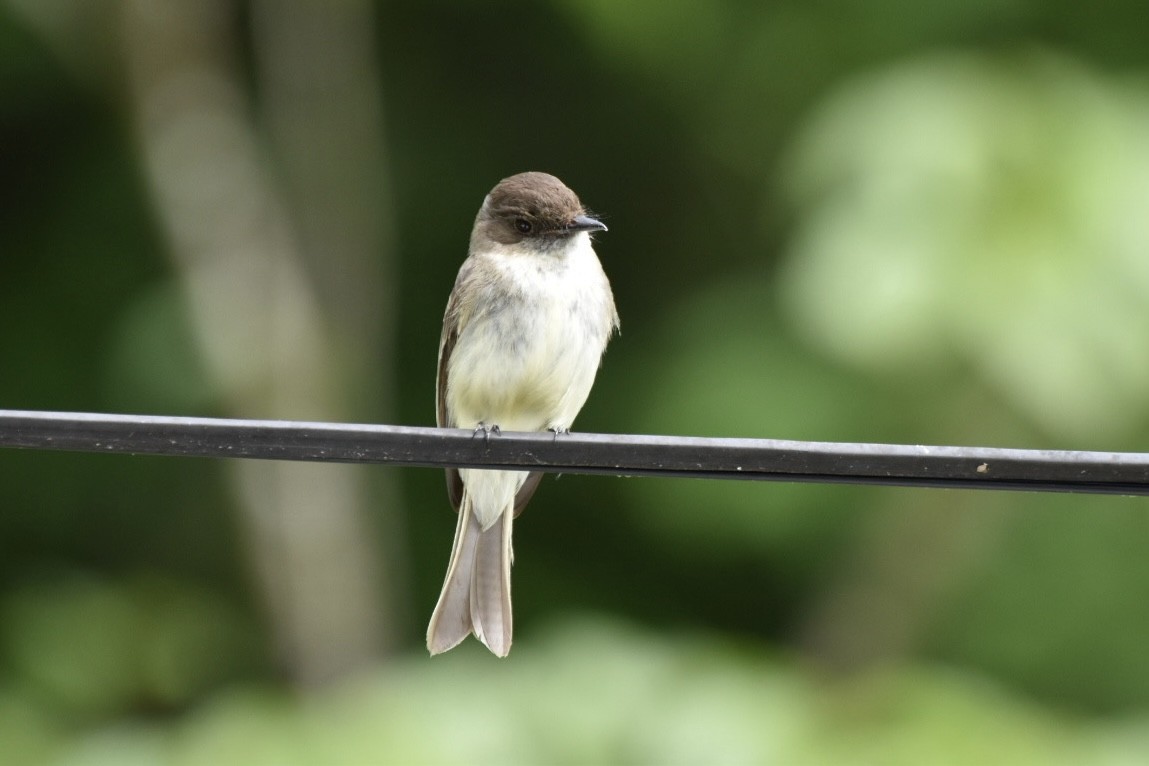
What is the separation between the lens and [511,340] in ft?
14.5

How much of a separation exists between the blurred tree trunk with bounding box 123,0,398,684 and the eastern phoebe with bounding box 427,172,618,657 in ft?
3.93

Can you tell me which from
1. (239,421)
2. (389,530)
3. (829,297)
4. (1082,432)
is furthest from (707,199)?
(239,421)

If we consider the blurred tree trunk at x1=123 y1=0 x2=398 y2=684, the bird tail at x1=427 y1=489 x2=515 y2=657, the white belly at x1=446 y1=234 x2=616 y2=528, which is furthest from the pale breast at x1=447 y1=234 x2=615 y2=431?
the blurred tree trunk at x1=123 y1=0 x2=398 y2=684

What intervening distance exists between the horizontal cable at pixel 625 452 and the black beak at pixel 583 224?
185 cm

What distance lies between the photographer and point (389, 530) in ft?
21.1

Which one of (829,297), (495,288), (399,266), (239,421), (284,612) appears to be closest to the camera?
(239,421)

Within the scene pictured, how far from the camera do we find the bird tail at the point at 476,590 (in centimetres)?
443

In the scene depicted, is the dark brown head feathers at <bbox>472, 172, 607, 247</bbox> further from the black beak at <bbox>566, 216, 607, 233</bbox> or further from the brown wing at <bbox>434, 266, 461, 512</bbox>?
the brown wing at <bbox>434, 266, 461, 512</bbox>

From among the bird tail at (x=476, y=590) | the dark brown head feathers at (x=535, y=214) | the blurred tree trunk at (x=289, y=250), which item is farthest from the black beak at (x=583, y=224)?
the blurred tree trunk at (x=289, y=250)

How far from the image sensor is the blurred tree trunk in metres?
5.89

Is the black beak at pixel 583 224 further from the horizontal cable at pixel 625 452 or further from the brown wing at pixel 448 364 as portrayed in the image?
the horizontal cable at pixel 625 452

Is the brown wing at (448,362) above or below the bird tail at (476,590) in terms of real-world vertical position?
above

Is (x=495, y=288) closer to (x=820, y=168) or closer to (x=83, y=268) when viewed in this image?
(x=820, y=168)

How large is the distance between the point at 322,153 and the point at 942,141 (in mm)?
3356
